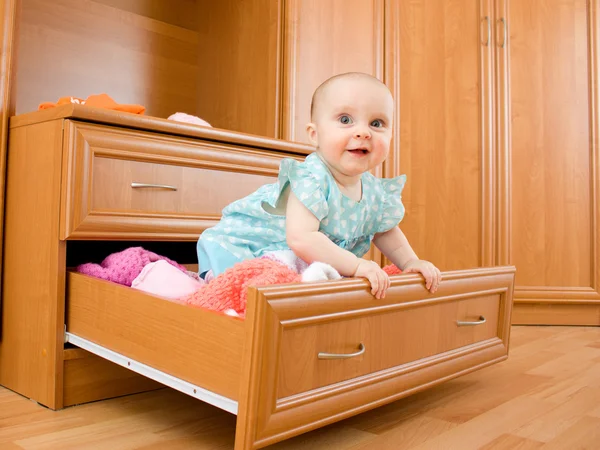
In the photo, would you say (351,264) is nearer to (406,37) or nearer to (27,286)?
(27,286)

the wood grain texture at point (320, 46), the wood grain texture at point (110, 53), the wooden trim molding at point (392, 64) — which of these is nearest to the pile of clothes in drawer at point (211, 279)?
the wood grain texture at point (110, 53)

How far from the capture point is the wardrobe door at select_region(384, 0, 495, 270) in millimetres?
2035

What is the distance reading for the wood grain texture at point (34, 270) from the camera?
103 centimetres

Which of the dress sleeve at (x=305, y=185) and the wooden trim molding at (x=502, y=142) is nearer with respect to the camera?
the dress sleeve at (x=305, y=185)

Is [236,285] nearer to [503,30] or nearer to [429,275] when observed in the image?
[429,275]

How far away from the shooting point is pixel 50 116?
3.44 ft

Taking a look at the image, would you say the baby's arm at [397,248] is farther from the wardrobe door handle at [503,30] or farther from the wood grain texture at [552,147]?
the wardrobe door handle at [503,30]

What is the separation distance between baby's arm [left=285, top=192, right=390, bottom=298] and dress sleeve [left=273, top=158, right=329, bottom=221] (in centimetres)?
1

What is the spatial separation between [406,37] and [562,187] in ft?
2.58

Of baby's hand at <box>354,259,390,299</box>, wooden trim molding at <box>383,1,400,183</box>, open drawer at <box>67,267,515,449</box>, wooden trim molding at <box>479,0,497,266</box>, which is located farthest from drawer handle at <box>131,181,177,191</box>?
wooden trim molding at <box>479,0,497,266</box>

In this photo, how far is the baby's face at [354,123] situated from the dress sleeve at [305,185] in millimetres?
57

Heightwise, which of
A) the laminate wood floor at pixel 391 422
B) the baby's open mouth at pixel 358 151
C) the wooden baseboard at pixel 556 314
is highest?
the baby's open mouth at pixel 358 151

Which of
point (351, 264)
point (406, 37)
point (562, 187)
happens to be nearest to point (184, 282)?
point (351, 264)

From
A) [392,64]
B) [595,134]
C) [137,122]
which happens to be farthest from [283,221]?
[595,134]
